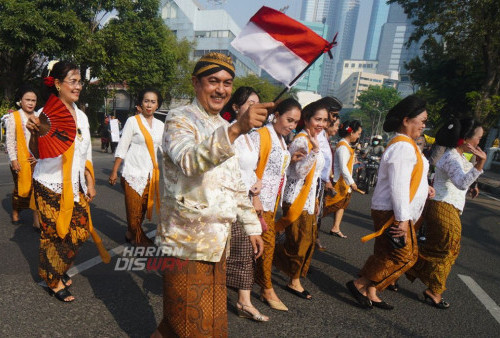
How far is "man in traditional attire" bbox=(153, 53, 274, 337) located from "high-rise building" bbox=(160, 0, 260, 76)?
178 feet

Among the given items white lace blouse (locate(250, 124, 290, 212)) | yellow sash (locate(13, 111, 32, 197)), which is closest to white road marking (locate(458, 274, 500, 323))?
white lace blouse (locate(250, 124, 290, 212))

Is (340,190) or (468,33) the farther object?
(468,33)

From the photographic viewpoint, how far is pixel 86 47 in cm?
1717

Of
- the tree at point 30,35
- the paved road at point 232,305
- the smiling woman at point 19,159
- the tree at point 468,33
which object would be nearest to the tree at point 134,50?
the tree at point 30,35

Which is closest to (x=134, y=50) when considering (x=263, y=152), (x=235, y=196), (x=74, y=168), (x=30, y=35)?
(x=30, y=35)

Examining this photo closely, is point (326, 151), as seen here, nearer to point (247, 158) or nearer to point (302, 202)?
point (302, 202)

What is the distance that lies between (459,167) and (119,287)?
3.36m

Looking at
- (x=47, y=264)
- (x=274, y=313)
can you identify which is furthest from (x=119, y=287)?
(x=274, y=313)

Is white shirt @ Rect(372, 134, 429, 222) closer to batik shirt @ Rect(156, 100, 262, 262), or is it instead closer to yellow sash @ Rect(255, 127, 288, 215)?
yellow sash @ Rect(255, 127, 288, 215)

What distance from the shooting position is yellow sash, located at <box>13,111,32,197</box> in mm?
4594

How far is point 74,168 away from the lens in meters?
2.88

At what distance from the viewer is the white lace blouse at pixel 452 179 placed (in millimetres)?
3447

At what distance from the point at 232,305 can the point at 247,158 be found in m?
1.28

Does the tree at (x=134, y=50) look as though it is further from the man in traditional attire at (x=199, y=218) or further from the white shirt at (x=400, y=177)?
the man in traditional attire at (x=199, y=218)
